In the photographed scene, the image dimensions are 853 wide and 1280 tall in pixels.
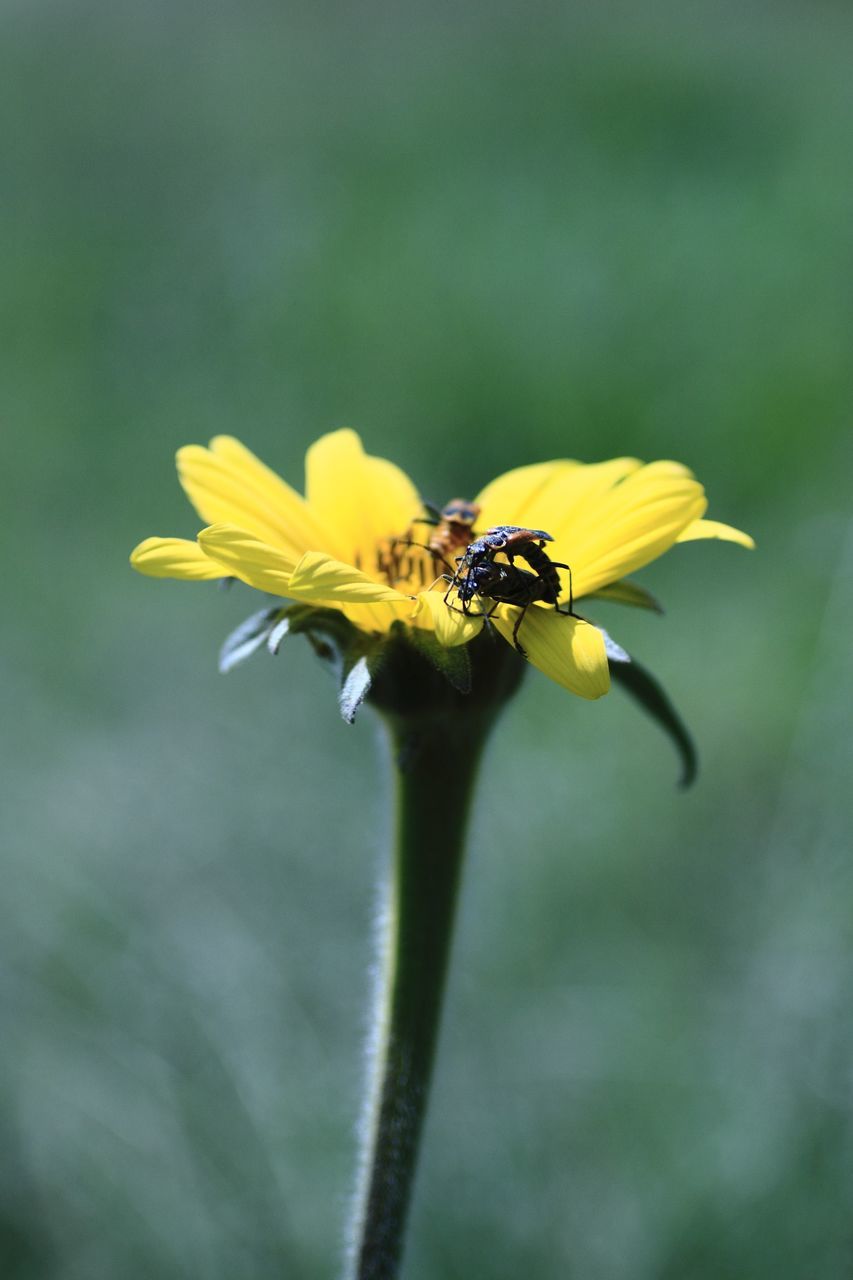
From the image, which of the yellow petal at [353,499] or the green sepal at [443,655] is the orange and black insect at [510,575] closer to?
the green sepal at [443,655]

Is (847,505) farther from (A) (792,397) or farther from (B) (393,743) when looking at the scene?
(B) (393,743)

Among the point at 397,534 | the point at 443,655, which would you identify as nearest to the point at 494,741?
the point at 397,534

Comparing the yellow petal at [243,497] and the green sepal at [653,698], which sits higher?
the yellow petal at [243,497]

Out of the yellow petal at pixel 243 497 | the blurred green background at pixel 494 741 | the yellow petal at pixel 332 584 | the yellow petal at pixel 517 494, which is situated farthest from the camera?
the blurred green background at pixel 494 741

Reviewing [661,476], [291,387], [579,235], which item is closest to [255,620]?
[661,476]

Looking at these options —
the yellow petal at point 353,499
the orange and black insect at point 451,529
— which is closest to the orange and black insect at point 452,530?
the orange and black insect at point 451,529

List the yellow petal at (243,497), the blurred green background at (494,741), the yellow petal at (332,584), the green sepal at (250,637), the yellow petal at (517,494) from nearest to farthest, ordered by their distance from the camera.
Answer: the yellow petal at (332,584) < the green sepal at (250,637) < the yellow petal at (243,497) < the yellow petal at (517,494) < the blurred green background at (494,741)

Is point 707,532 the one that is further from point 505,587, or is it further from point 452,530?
point 452,530
